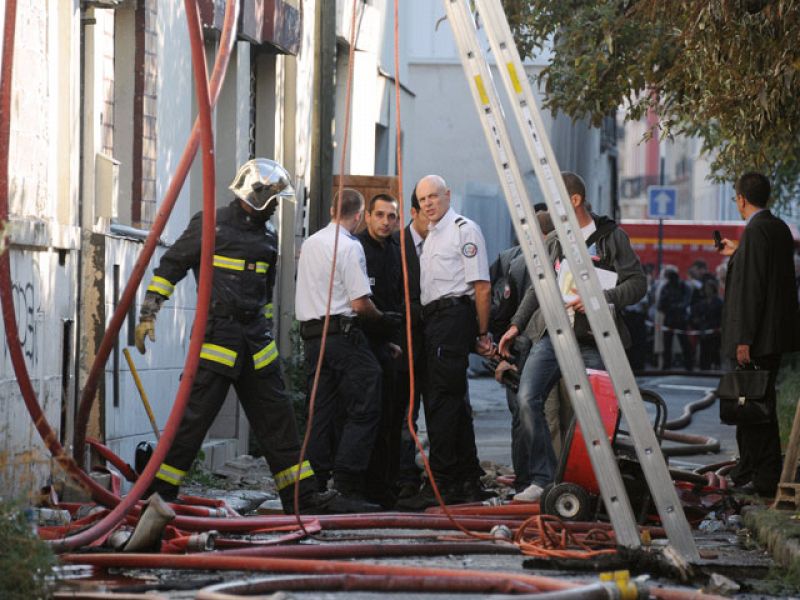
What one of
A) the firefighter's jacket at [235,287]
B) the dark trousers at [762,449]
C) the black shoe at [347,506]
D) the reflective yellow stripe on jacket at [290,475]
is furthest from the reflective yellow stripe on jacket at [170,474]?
the dark trousers at [762,449]

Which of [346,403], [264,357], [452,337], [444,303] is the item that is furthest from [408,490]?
[264,357]

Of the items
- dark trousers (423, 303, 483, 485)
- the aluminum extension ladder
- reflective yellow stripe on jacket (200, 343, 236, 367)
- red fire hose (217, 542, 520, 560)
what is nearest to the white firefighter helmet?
reflective yellow stripe on jacket (200, 343, 236, 367)

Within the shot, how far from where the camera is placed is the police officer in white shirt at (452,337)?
1068 cm

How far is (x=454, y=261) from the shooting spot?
1077cm

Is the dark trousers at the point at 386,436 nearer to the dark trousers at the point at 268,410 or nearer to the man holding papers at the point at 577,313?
the man holding papers at the point at 577,313

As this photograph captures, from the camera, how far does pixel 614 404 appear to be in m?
9.30

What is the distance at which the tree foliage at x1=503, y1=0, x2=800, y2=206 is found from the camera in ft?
35.3

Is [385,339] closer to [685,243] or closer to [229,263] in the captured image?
[229,263]

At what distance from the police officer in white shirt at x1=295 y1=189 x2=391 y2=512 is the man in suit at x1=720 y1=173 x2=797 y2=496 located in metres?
2.06

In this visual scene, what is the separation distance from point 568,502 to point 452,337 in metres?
1.86

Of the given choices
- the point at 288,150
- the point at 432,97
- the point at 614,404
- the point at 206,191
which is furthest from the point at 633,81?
the point at 432,97

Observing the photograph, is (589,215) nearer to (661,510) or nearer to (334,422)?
(334,422)

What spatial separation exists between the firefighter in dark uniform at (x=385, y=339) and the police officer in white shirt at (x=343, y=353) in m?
0.25

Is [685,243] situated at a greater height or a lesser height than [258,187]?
greater
